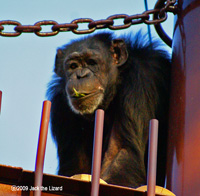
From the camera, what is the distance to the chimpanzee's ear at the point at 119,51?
5.17m

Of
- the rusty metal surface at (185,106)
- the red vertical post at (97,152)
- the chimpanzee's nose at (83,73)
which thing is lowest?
the red vertical post at (97,152)

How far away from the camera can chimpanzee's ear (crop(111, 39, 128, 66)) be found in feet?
16.9

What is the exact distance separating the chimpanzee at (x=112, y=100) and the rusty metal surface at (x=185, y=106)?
1.05 metres

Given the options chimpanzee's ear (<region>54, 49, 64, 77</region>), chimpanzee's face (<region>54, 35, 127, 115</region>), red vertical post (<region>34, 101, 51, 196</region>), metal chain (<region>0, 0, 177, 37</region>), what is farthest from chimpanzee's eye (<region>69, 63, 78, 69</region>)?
red vertical post (<region>34, 101, 51, 196</region>)

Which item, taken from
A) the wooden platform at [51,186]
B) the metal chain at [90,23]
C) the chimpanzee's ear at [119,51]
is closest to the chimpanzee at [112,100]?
the chimpanzee's ear at [119,51]

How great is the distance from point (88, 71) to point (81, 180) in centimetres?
293

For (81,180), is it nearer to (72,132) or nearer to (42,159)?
(42,159)

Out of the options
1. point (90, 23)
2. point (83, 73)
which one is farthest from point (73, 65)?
point (90, 23)

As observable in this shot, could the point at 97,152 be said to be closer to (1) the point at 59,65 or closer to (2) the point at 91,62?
(2) the point at 91,62

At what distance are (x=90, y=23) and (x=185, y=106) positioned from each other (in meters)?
1.02

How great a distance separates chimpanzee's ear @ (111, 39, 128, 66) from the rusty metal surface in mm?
1447

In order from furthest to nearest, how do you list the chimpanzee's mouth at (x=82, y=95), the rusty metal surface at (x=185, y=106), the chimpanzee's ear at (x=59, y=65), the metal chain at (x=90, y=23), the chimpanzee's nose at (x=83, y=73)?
the chimpanzee's ear at (x=59, y=65) → the chimpanzee's nose at (x=83, y=73) → the chimpanzee's mouth at (x=82, y=95) → the metal chain at (x=90, y=23) → the rusty metal surface at (x=185, y=106)

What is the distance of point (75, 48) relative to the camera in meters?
5.55

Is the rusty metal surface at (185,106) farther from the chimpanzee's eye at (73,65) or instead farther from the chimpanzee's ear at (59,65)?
the chimpanzee's ear at (59,65)
